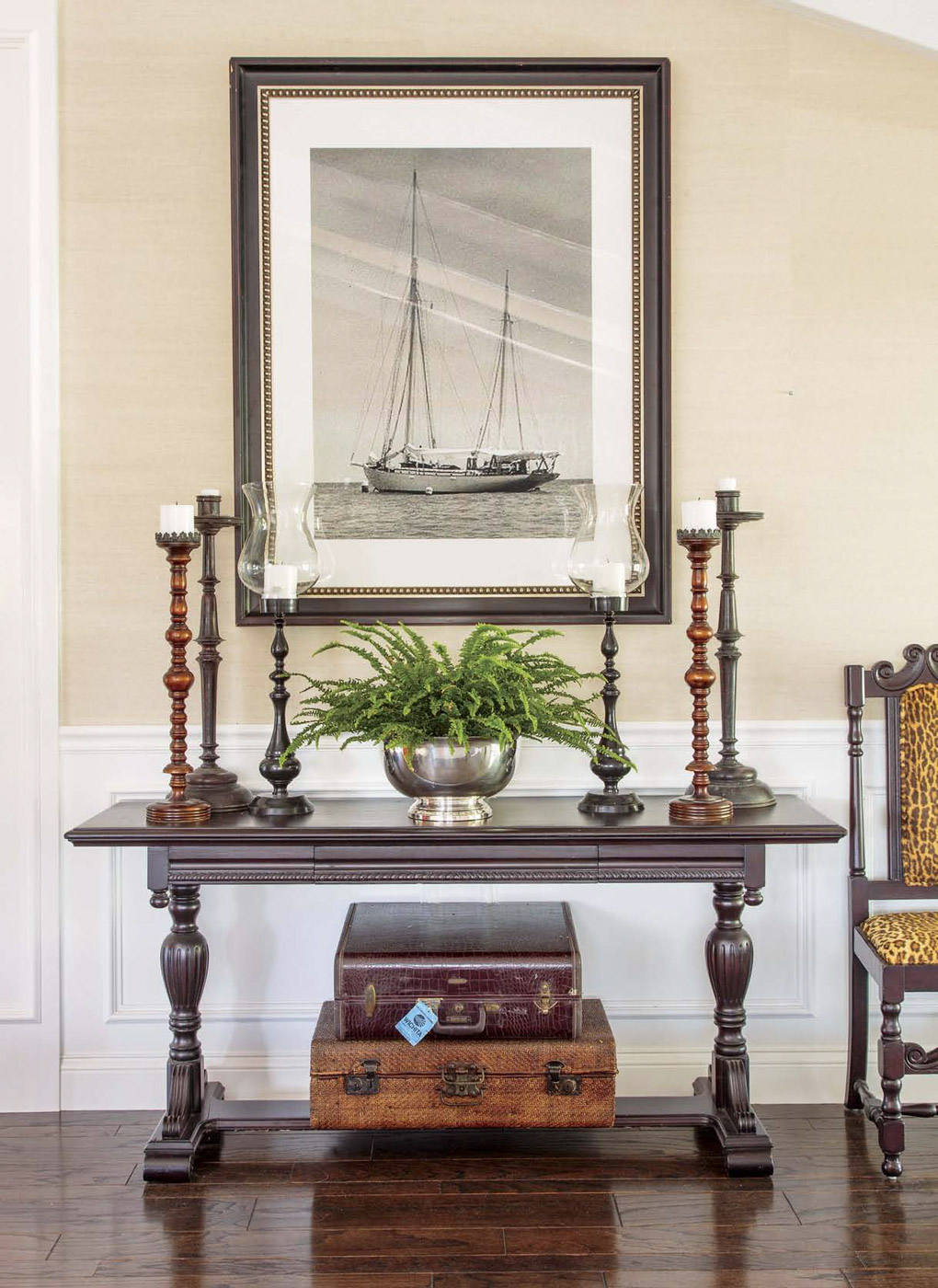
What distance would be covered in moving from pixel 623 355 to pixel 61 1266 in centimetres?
234

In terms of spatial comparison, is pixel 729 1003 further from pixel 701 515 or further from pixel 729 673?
pixel 701 515

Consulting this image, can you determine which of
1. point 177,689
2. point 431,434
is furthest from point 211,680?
point 431,434

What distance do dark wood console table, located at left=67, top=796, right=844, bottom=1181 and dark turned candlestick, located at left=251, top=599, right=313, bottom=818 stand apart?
0.04 m

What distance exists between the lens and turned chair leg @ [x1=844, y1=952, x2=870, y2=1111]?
2.84 m

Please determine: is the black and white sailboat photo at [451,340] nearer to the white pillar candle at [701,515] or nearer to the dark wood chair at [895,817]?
the white pillar candle at [701,515]

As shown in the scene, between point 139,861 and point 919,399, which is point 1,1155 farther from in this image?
point 919,399

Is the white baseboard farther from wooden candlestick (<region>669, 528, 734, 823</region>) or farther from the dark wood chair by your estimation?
wooden candlestick (<region>669, 528, 734, 823</region>)

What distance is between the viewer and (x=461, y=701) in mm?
2479

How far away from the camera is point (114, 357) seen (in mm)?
2887

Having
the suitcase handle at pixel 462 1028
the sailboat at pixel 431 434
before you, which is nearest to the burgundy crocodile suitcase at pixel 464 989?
the suitcase handle at pixel 462 1028

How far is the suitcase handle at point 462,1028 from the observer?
8.20 feet

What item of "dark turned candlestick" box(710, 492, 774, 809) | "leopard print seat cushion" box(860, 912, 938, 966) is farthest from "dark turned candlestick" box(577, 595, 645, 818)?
"leopard print seat cushion" box(860, 912, 938, 966)

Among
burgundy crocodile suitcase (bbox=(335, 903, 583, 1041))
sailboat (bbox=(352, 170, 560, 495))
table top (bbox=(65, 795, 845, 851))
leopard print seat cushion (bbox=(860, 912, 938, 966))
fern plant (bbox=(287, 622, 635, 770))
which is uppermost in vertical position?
sailboat (bbox=(352, 170, 560, 495))

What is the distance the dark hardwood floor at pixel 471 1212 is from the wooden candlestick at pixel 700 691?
2.60 ft
